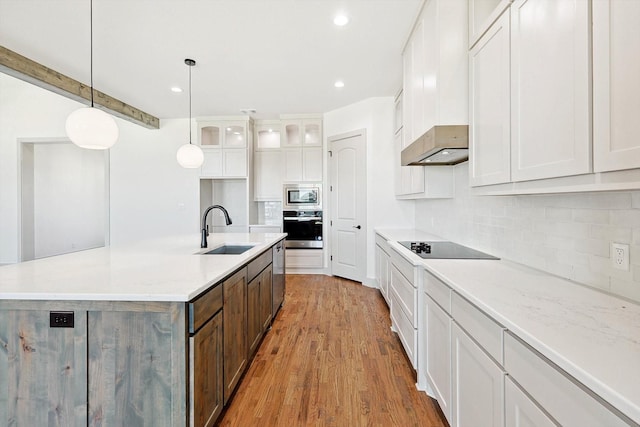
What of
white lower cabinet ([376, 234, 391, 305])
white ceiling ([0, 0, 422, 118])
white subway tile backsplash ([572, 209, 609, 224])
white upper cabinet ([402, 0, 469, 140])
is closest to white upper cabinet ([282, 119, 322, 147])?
white ceiling ([0, 0, 422, 118])

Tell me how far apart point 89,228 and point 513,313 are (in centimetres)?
874

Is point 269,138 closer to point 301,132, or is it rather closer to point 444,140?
point 301,132

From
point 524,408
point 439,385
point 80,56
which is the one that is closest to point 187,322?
point 524,408

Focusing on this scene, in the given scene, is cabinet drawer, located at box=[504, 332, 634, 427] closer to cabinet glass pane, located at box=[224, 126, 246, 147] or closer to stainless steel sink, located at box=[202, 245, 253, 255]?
stainless steel sink, located at box=[202, 245, 253, 255]

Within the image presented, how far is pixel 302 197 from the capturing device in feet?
17.4

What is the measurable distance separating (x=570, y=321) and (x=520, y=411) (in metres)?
0.32

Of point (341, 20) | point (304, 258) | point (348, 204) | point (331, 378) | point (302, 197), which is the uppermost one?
point (341, 20)

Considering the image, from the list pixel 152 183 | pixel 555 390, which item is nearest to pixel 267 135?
pixel 152 183

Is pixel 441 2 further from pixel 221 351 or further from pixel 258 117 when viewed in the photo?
pixel 258 117

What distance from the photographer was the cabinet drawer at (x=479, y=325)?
41.1 inches

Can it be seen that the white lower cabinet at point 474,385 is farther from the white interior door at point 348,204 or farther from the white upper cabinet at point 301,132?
the white upper cabinet at point 301,132

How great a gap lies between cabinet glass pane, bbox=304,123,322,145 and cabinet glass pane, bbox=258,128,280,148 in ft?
2.13

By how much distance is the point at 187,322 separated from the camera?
1300 millimetres

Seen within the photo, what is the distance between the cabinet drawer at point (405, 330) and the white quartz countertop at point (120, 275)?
1.28 m
